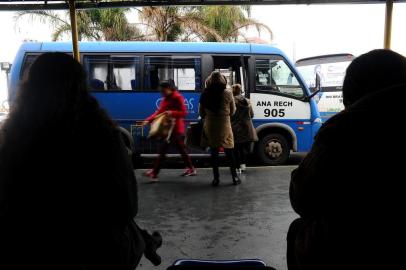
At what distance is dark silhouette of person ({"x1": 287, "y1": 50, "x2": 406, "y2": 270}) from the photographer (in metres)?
1.41

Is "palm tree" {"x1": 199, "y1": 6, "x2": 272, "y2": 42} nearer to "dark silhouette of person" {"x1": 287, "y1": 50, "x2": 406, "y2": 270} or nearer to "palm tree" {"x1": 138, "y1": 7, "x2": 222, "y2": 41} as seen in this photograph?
"palm tree" {"x1": 138, "y1": 7, "x2": 222, "y2": 41}

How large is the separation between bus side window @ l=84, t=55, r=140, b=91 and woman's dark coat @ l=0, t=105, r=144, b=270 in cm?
716

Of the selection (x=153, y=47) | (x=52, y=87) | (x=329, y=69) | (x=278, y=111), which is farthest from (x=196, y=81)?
(x=52, y=87)

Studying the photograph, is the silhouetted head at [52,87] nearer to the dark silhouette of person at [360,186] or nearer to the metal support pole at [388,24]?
the dark silhouette of person at [360,186]

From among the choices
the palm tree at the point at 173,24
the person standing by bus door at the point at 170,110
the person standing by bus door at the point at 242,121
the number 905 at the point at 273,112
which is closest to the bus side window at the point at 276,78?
the number 905 at the point at 273,112

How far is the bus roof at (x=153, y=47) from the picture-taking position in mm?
8469

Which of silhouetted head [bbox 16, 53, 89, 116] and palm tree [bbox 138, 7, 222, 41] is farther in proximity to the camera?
palm tree [bbox 138, 7, 222, 41]

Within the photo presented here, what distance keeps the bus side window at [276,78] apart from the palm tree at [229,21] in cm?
667

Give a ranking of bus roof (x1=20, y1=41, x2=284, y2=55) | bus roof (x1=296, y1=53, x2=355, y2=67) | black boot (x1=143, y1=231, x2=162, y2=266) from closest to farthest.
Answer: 1. black boot (x1=143, y1=231, x2=162, y2=266)
2. bus roof (x1=20, y1=41, x2=284, y2=55)
3. bus roof (x1=296, y1=53, x2=355, y2=67)

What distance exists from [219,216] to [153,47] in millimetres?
4799

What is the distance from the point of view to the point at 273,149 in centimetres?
867

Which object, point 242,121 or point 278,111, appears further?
point 278,111

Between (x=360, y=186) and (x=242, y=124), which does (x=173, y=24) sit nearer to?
(x=242, y=124)

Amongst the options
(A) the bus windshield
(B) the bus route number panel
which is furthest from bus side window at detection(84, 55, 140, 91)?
(A) the bus windshield
